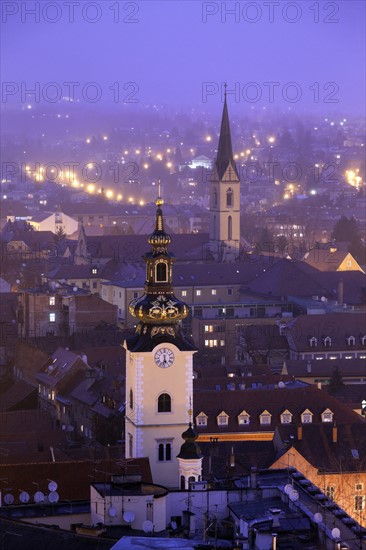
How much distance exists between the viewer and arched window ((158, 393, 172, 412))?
36125mm

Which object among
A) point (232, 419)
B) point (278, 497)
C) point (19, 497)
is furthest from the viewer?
point (232, 419)

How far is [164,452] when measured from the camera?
117 feet

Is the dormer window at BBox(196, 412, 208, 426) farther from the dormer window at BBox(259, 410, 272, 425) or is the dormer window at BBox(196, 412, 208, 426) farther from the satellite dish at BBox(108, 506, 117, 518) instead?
the satellite dish at BBox(108, 506, 117, 518)

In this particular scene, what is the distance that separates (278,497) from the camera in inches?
1180

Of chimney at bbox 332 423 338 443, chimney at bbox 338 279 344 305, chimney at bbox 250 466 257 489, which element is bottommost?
chimney at bbox 250 466 257 489

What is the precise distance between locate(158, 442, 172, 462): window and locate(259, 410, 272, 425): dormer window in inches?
422

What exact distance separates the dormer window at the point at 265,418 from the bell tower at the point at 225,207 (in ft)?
158

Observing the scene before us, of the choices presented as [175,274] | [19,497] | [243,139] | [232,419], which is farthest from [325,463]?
[243,139]

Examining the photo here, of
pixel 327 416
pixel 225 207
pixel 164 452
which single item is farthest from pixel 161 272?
pixel 225 207

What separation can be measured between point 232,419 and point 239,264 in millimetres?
38635

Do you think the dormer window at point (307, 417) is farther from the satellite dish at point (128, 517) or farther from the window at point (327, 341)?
the window at point (327, 341)

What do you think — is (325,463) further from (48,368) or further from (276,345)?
(276,345)

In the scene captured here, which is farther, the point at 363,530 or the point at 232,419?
the point at 232,419

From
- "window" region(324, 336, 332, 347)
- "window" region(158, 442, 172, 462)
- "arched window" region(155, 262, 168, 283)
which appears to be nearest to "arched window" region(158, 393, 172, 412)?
"window" region(158, 442, 172, 462)
